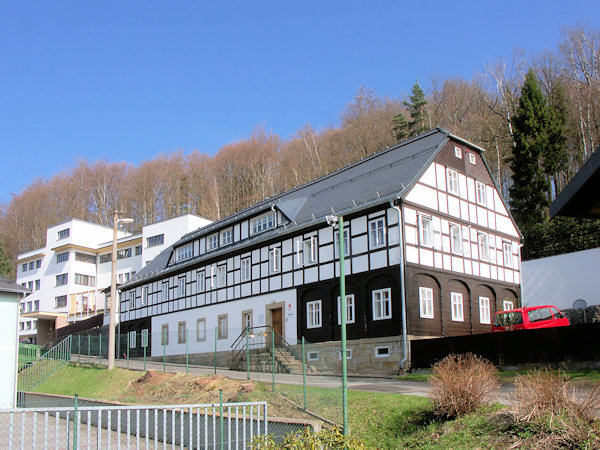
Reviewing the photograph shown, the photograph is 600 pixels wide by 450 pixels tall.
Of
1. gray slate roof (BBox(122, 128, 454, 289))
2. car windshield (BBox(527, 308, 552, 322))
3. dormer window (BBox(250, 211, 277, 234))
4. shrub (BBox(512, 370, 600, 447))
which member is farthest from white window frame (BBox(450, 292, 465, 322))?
shrub (BBox(512, 370, 600, 447))

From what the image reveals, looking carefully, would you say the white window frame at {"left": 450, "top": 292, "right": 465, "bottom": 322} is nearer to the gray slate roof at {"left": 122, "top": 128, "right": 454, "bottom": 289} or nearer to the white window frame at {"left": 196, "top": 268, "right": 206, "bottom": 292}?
the gray slate roof at {"left": 122, "top": 128, "right": 454, "bottom": 289}

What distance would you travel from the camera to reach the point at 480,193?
103ft

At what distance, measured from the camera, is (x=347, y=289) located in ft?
91.7

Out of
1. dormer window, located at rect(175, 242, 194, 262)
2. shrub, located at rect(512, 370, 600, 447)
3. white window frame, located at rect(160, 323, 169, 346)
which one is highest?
dormer window, located at rect(175, 242, 194, 262)

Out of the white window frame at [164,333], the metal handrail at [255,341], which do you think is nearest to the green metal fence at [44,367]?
the white window frame at [164,333]

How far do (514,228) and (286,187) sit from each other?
29.3m

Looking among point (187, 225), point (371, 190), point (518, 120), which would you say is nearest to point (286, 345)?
point (371, 190)

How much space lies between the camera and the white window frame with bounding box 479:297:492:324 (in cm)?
2969

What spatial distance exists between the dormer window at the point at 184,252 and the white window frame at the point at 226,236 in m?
3.90

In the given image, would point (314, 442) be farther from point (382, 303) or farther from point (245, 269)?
point (245, 269)

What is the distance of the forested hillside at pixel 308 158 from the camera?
44.0m

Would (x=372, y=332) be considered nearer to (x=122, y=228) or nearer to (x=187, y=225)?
(x=187, y=225)

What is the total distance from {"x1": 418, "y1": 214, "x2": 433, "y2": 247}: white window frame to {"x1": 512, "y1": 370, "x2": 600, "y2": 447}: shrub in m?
16.3

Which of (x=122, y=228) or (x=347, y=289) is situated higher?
(x=122, y=228)
